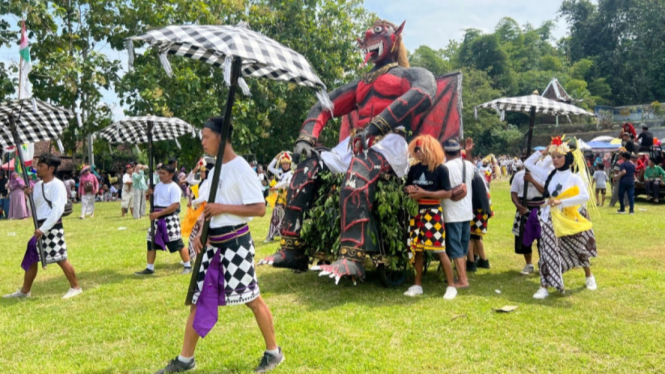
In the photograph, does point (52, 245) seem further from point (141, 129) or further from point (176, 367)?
point (141, 129)

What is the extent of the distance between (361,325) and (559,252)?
250 cm

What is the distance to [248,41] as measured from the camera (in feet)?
11.5

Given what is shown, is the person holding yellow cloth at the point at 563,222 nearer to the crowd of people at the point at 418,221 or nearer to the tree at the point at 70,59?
the crowd of people at the point at 418,221

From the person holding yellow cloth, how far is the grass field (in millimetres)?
334

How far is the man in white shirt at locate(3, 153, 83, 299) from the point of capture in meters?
5.70

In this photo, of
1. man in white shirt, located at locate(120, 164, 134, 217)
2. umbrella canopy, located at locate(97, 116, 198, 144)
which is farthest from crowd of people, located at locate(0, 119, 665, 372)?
man in white shirt, located at locate(120, 164, 134, 217)

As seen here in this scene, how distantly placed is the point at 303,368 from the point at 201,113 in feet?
55.7

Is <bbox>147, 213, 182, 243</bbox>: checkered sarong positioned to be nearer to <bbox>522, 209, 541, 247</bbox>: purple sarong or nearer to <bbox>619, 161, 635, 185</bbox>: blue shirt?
<bbox>522, 209, 541, 247</bbox>: purple sarong

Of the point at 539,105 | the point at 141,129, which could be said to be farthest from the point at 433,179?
the point at 141,129

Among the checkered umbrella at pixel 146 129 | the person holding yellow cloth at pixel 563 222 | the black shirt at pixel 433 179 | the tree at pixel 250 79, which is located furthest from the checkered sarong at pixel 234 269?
the tree at pixel 250 79

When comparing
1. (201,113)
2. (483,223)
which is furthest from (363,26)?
(483,223)

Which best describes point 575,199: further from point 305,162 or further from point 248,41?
point 248,41

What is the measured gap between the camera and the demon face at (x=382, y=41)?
6477 millimetres

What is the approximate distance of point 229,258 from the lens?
3592mm
